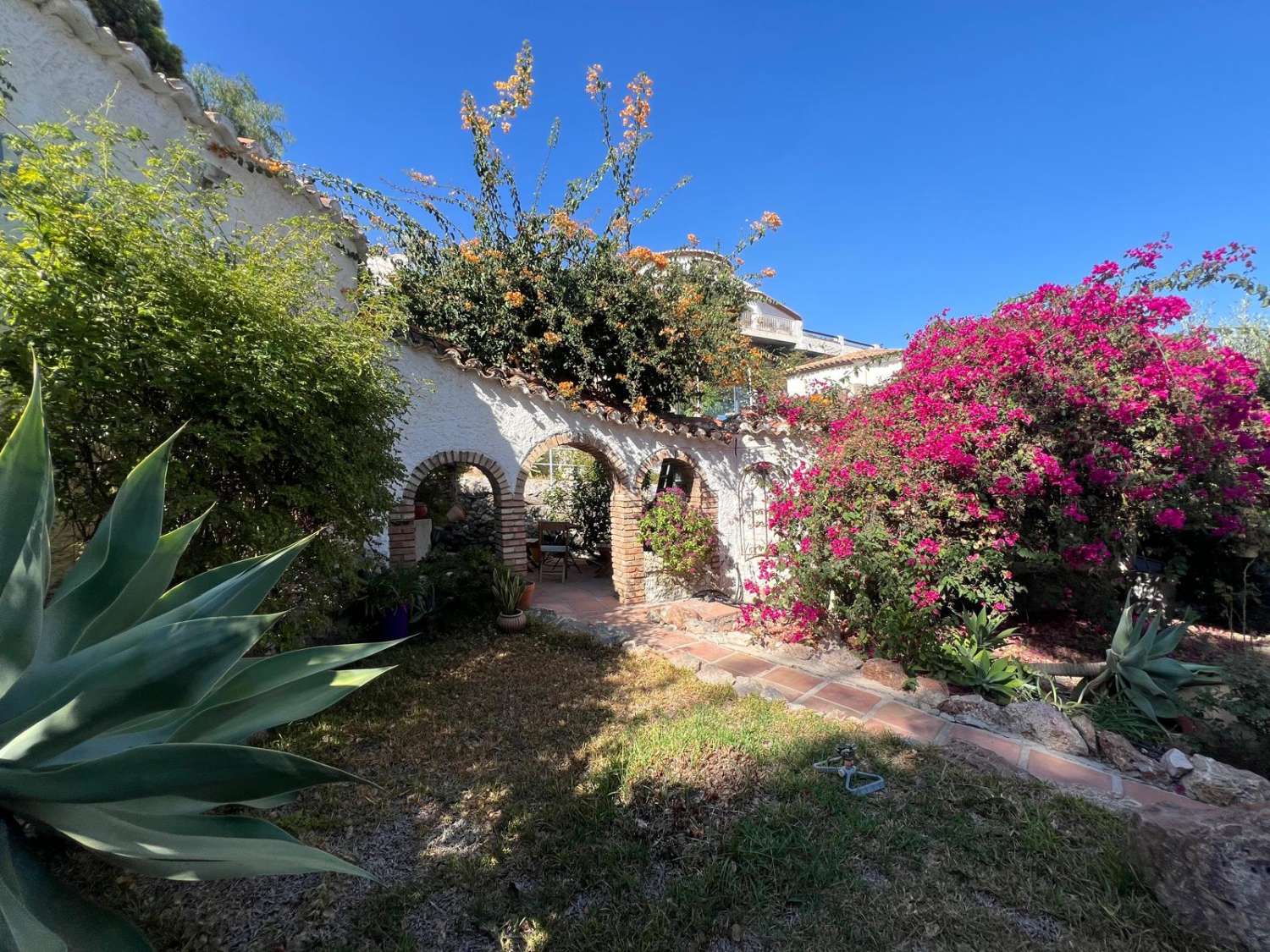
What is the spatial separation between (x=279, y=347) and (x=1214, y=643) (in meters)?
11.6

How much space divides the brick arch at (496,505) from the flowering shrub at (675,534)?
6.26ft

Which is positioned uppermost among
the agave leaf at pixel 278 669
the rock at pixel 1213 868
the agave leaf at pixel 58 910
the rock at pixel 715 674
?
→ the agave leaf at pixel 278 669

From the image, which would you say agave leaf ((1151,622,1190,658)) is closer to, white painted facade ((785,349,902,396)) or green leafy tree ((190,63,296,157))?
white painted facade ((785,349,902,396))

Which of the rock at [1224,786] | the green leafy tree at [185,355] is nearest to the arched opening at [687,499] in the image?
the green leafy tree at [185,355]

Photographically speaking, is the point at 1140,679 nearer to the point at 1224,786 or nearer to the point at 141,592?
the point at 1224,786

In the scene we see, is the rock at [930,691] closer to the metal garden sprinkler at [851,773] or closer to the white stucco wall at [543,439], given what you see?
the metal garden sprinkler at [851,773]

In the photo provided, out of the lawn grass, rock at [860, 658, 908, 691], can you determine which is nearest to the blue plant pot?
the lawn grass

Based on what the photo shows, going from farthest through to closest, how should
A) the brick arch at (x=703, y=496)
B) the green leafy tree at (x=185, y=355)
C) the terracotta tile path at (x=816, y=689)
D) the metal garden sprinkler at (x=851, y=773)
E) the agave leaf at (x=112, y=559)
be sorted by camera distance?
the brick arch at (x=703, y=496) < the terracotta tile path at (x=816, y=689) < the metal garden sprinkler at (x=851, y=773) < the green leafy tree at (x=185, y=355) < the agave leaf at (x=112, y=559)

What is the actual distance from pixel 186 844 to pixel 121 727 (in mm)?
454

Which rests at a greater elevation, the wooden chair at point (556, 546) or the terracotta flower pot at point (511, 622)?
the wooden chair at point (556, 546)

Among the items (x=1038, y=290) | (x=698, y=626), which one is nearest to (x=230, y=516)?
(x=698, y=626)

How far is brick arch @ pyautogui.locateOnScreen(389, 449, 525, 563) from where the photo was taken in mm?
6258

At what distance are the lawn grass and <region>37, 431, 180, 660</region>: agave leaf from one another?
1.37m

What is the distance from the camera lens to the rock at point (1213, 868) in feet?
6.07
